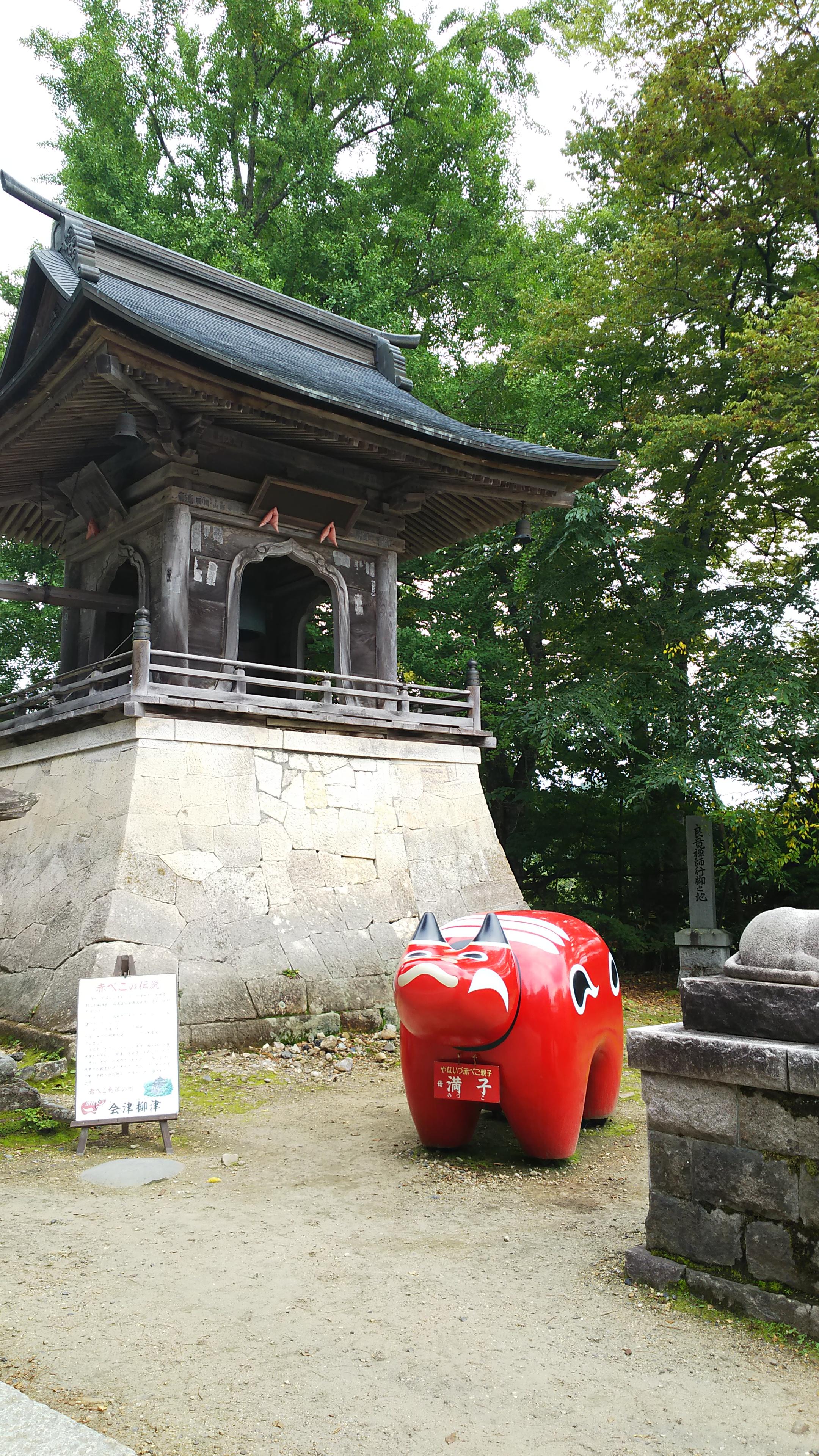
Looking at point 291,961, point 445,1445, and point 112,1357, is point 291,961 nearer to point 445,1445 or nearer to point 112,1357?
point 112,1357

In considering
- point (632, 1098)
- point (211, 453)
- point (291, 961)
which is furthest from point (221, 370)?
point (632, 1098)

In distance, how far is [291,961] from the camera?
897 centimetres

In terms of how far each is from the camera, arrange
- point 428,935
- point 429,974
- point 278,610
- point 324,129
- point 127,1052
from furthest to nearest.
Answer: point 324,129 → point 278,610 → point 127,1052 → point 428,935 → point 429,974

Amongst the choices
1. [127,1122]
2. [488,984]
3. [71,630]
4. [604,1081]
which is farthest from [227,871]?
[71,630]

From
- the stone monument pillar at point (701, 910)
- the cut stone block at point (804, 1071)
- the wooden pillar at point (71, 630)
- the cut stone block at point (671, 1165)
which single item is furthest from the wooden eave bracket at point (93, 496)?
the cut stone block at point (804, 1071)

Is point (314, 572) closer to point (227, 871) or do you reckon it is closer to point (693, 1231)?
point (227, 871)

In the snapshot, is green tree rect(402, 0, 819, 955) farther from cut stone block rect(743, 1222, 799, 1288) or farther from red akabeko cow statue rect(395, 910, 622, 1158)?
cut stone block rect(743, 1222, 799, 1288)

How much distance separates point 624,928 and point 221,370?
10.5 m

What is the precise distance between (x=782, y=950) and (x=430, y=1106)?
282 cm

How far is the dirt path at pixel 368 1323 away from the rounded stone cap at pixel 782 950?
1.24 meters

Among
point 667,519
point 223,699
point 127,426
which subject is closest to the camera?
point 127,426

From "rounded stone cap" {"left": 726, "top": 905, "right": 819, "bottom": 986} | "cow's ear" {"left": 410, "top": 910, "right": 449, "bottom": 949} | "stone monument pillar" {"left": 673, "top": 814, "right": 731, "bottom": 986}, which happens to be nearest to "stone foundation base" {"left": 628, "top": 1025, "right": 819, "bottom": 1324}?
"rounded stone cap" {"left": 726, "top": 905, "right": 819, "bottom": 986}

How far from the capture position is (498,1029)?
16.9ft

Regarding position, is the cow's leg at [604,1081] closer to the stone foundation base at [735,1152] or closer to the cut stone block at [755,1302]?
the stone foundation base at [735,1152]
